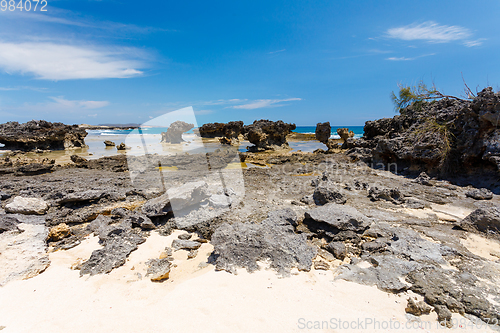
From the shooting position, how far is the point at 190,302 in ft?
8.78

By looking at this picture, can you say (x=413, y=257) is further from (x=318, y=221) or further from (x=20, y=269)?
(x=20, y=269)

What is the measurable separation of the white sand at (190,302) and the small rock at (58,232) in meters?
0.89

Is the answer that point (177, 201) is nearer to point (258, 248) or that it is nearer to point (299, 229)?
point (258, 248)

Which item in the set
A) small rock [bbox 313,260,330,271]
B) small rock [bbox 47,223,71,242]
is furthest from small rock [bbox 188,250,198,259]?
small rock [bbox 47,223,71,242]

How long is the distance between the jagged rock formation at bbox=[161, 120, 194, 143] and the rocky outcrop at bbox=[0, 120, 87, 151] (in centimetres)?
896

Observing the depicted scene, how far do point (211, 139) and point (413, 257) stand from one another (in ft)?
104

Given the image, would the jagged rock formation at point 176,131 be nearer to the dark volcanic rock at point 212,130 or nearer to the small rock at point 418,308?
the dark volcanic rock at point 212,130

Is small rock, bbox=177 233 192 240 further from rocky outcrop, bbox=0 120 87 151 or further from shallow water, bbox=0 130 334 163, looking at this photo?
rocky outcrop, bbox=0 120 87 151

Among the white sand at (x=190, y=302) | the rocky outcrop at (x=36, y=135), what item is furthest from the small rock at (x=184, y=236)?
→ the rocky outcrop at (x=36, y=135)

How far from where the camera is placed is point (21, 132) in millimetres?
18328

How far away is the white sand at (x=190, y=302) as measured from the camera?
2371 mm

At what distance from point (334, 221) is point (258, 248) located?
1465 mm

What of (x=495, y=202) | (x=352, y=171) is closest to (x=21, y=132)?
(x=352, y=171)

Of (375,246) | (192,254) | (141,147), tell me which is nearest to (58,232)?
(192,254)
